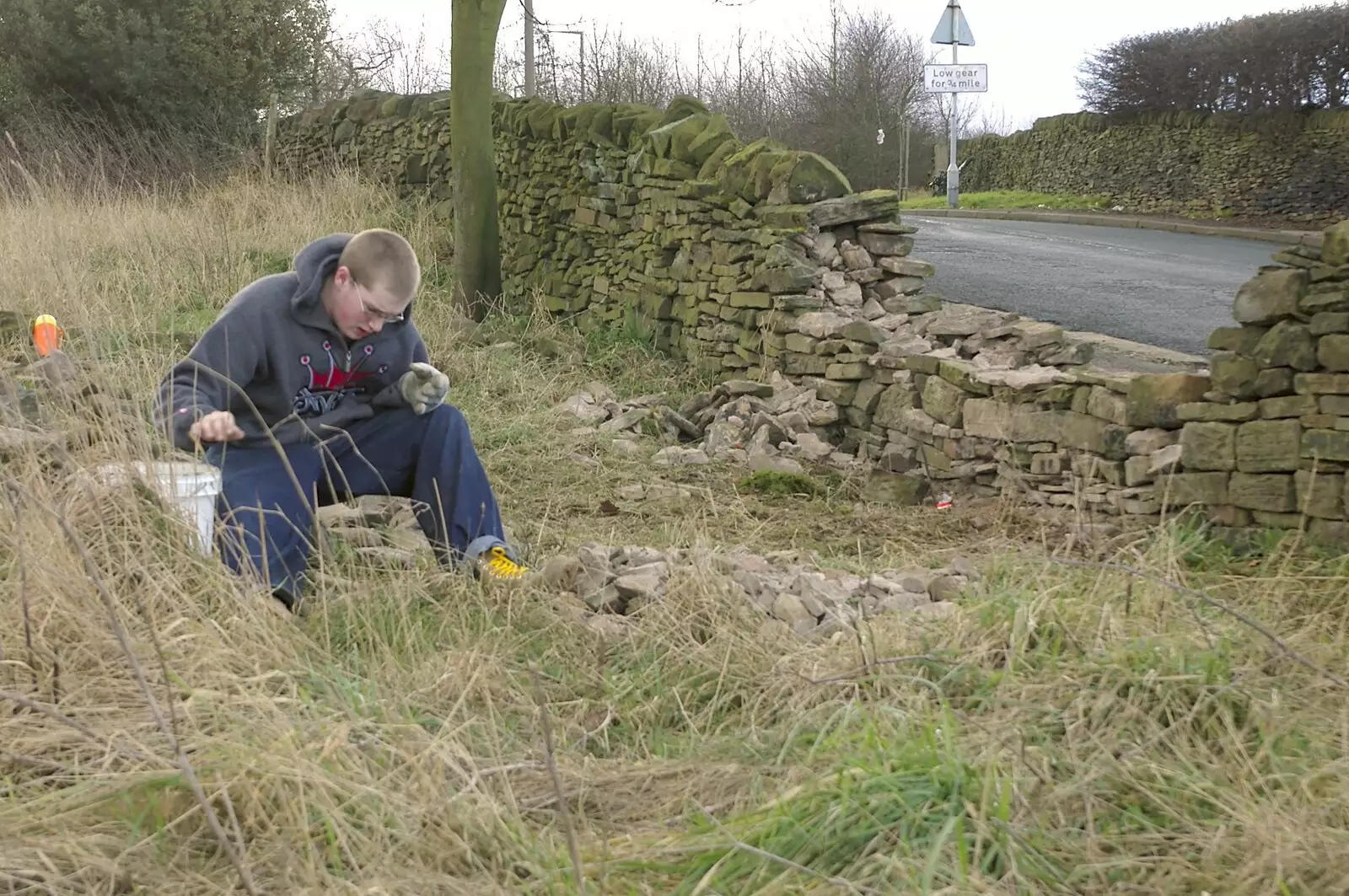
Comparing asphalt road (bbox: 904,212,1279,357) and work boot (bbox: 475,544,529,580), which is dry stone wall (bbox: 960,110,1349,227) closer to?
asphalt road (bbox: 904,212,1279,357)

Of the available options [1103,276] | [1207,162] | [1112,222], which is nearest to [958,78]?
[1207,162]

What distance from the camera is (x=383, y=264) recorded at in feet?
12.9

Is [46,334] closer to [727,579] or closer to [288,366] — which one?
[288,366]

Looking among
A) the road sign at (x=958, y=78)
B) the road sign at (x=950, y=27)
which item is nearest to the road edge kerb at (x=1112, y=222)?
the road sign at (x=958, y=78)

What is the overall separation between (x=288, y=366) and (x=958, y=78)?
22.0 metres

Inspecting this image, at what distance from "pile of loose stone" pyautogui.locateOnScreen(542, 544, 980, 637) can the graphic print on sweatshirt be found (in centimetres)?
87

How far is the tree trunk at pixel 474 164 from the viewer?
10.2 m

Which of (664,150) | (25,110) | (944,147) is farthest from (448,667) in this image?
(944,147)

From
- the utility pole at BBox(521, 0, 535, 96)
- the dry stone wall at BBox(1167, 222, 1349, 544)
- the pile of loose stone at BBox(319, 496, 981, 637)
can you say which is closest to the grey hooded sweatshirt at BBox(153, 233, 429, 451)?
the pile of loose stone at BBox(319, 496, 981, 637)

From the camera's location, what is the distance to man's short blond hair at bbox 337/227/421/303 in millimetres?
3918

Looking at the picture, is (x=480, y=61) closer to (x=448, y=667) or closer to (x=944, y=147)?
(x=448, y=667)

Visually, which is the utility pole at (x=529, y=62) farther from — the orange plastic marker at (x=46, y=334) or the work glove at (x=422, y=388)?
the work glove at (x=422, y=388)

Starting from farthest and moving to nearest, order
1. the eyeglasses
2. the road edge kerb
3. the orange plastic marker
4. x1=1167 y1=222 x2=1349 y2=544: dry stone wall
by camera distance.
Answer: the road edge kerb
the orange plastic marker
x1=1167 y1=222 x2=1349 y2=544: dry stone wall
the eyeglasses

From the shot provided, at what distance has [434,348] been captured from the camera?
8.72 metres
